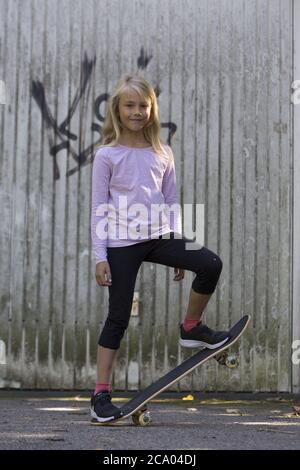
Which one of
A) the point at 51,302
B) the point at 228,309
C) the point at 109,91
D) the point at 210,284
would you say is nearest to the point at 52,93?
the point at 109,91

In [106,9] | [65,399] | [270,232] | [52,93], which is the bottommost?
[65,399]

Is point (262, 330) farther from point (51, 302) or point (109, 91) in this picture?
point (109, 91)

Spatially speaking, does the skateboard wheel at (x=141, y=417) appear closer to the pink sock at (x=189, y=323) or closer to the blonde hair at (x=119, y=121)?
the pink sock at (x=189, y=323)

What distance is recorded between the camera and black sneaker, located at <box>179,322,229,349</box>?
5746 mm

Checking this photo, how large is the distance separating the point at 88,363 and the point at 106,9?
2.52 meters

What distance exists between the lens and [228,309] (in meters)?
7.54

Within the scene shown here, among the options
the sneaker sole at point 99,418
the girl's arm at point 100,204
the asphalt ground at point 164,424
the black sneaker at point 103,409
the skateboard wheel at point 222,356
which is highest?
the girl's arm at point 100,204

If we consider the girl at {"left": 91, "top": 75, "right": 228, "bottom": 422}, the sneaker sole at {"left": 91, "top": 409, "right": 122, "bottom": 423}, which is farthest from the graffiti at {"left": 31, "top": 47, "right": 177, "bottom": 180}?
the sneaker sole at {"left": 91, "top": 409, "right": 122, "bottom": 423}

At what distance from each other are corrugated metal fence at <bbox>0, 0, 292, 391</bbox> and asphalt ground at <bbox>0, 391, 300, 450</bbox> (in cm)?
12

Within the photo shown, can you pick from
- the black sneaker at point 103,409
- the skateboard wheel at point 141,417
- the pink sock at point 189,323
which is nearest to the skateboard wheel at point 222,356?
the pink sock at point 189,323

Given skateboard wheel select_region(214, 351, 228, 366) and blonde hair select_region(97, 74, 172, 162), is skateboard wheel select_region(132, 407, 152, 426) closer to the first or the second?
skateboard wheel select_region(214, 351, 228, 366)

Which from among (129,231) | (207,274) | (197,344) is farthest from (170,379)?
(129,231)

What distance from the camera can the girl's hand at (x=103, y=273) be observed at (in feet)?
18.3

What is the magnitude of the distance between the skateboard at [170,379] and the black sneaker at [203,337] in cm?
3
